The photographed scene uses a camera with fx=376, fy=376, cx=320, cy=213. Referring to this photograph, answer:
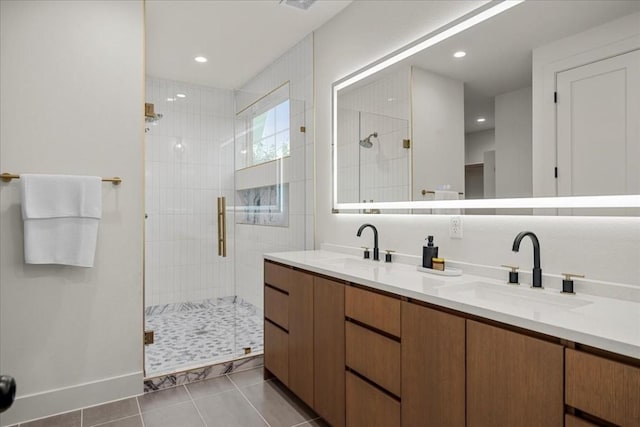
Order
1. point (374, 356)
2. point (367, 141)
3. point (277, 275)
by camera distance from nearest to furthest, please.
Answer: point (374, 356), point (277, 275), point (367, 141)

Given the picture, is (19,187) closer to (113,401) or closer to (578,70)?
(113,401)

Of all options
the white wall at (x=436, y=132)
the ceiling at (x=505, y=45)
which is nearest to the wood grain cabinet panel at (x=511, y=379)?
the white wall at (x=436, y=132)

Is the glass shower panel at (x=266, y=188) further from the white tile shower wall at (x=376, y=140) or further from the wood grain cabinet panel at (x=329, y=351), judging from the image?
the wood grain cabinet panel at (x=329, y=351)

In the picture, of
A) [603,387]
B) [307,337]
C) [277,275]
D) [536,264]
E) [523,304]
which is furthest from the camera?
[277,275]

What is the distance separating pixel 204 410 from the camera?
2.21 metres

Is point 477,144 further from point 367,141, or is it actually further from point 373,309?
point 373,309

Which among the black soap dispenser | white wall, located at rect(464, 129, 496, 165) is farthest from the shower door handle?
white wall, located at rect(464, 129, 496, 165)

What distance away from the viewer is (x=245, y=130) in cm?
332

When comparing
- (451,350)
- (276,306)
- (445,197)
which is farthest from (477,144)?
(276,306)

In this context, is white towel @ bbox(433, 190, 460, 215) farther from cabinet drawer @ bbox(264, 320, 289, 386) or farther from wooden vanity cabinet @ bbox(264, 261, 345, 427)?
cabinet drawer @ bbox(264, 320, 289, 386)

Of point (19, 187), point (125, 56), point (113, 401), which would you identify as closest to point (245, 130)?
point (125, 56)

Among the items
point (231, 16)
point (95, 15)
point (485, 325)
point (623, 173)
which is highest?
point (231, 16)

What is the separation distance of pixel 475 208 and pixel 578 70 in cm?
70

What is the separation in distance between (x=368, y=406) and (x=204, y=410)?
1.10 meters
